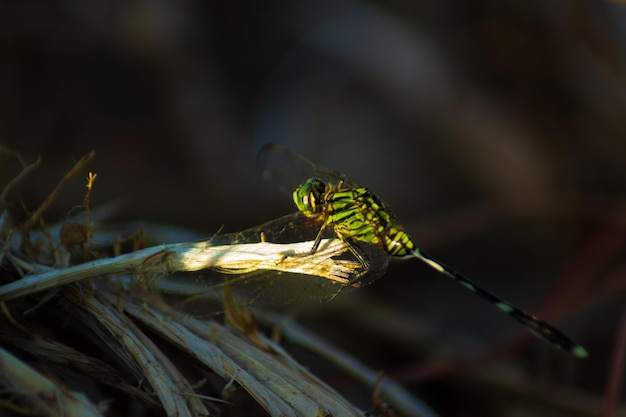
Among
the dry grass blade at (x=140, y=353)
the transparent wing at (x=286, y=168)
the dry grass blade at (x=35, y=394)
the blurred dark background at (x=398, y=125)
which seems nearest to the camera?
the dry grass blade at (x=35, y=394)

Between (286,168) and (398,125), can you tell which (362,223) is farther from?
(398,125)

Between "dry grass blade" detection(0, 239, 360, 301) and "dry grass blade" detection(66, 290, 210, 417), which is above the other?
"dry grass blade" detection(0, 239, 360, 301)

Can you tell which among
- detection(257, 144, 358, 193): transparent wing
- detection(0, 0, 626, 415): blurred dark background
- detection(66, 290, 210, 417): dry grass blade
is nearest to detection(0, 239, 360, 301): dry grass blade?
detection(66, 290, 210, 417): dry grass blade

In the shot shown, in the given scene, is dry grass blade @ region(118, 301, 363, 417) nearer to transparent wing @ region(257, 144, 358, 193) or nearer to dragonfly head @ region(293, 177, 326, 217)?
dragonfly head @ region(293, 177, 326, 217)

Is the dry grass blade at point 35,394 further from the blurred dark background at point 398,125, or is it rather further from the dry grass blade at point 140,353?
the blurred dark background at point 398,125

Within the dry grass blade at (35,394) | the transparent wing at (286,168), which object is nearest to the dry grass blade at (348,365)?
the transparent wing at (286,168)

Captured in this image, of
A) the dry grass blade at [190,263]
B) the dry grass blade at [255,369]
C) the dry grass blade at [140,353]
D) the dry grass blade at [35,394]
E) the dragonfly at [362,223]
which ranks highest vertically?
the dragonfly at [362,223]

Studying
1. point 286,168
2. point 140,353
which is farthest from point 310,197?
point 140,353
